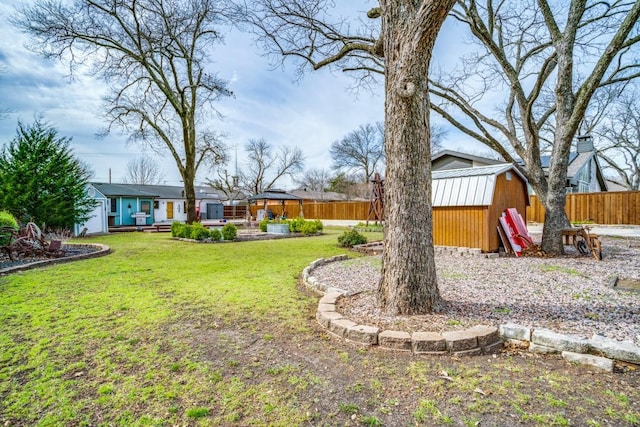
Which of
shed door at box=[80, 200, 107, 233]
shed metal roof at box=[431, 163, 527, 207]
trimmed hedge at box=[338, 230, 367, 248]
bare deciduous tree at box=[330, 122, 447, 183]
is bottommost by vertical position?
trimmed hedge at box=[338, 230, 367, 248]

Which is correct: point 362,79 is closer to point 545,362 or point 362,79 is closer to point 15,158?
point 545,362

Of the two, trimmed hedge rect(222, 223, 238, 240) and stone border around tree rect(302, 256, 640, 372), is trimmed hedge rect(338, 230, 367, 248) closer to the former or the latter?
trimmed hedge rect(222, 223, 238, 240)

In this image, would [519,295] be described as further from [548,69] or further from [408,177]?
[548,69]

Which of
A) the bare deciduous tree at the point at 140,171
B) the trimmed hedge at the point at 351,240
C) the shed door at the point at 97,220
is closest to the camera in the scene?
the trimmed hedge at the point at 351,240

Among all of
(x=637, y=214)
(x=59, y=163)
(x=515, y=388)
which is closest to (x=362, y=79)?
(x=515, y=388)

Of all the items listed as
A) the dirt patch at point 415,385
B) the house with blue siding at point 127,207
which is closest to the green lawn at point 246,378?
the dirt patch at point 415,385

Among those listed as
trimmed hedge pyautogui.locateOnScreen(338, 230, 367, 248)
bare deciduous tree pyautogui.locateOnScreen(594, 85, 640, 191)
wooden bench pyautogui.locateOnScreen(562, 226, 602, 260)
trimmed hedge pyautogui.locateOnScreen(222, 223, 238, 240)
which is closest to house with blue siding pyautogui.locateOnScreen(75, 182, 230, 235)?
trimmed hedge pyautogui.locateOnScreen(222, 223, 238, 240)

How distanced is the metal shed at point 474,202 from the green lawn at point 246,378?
574 cm

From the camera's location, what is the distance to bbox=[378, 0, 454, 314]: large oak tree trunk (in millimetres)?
3184

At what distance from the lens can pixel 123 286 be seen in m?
4.95

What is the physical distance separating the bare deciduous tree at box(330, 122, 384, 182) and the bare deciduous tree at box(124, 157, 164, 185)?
88.3 feet

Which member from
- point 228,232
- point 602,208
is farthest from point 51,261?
point 602,208

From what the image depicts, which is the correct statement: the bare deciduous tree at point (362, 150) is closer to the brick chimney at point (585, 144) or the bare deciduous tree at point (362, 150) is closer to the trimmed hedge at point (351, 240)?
the brick chimney at point (585, 144)

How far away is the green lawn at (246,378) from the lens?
6.04 feet
